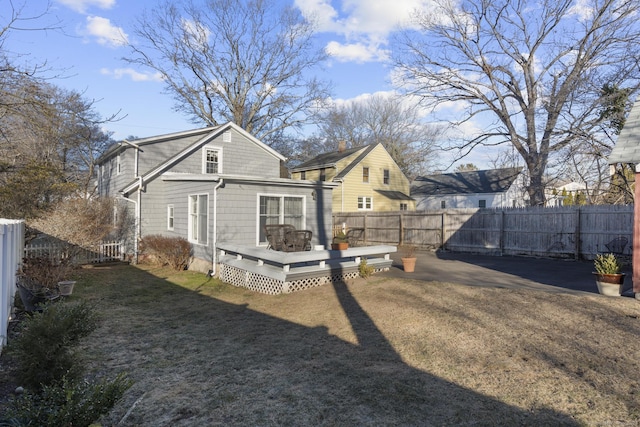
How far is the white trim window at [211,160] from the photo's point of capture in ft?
54.7

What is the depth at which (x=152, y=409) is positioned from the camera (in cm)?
357

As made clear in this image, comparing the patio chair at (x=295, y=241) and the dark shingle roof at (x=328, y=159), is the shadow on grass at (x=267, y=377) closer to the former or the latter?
the patio chair at (x=295, y=241)

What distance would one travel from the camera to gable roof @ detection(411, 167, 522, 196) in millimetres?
35197

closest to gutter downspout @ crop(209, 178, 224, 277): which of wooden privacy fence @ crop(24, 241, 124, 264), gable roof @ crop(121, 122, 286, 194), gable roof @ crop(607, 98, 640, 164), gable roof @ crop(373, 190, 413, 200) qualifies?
wooden privacy fence @ crop(24, 241, 124, 264)

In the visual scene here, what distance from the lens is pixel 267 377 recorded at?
433cm

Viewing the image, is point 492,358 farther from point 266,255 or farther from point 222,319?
point 266,255

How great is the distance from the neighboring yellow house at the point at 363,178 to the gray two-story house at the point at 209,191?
9.24m

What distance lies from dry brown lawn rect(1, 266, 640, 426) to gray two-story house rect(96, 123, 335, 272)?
3412mm

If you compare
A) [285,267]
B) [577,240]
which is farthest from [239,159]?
[577,240]

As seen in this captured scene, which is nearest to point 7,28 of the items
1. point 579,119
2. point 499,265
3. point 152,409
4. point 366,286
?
point 152,409

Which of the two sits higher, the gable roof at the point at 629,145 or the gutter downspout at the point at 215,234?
the gable roof at the point at 629,145

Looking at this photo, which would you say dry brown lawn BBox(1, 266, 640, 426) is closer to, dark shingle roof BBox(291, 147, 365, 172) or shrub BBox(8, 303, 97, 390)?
shrub BBox(8, 303, 97, 390)

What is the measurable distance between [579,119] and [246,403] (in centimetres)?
2036

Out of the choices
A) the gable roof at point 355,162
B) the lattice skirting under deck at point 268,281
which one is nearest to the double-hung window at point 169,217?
the lattice skirting under deck at point 268,281
